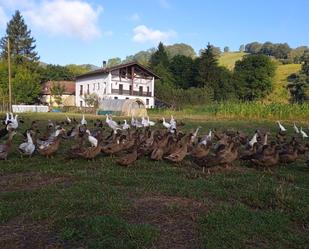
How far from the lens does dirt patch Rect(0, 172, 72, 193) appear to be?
336 inches

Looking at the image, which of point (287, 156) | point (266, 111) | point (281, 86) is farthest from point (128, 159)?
point (281, 86)

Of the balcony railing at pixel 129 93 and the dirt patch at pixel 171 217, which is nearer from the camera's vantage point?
the dirt patch at pixel 171 217

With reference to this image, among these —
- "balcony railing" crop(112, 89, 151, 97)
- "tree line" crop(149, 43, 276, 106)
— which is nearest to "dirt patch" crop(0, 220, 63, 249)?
"tree line" crop(149, 43, 276, 106)

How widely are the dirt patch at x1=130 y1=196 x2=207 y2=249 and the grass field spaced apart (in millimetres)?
14

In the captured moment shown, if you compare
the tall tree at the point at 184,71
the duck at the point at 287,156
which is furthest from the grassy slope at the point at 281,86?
the duck at the point at 287,156

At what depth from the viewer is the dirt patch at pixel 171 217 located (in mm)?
5910

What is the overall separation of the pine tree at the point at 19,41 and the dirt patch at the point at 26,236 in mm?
80222

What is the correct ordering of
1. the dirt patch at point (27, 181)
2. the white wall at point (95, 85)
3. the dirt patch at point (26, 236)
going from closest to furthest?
the dirt patch at point (26, 236)
the dirt patch at point (27, 181)
the white wall at point (95, 85)

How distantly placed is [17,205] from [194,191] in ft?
10.4

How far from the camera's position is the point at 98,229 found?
6.02m

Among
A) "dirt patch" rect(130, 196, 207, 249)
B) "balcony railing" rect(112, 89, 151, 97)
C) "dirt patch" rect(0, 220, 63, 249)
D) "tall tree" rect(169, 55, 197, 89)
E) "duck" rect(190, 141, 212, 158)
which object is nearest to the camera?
"dirt patch" rect(0, 220, 63, 249)

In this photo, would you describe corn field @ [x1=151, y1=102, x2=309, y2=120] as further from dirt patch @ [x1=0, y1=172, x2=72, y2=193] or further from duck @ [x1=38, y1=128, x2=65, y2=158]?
dirt patch @ [x1=0, y1=172, x2=72, y2=193]

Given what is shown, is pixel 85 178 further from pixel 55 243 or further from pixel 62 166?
pixel 55 243

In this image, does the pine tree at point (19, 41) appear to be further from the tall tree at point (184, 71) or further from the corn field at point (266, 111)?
the corn field at point (266, 111)
